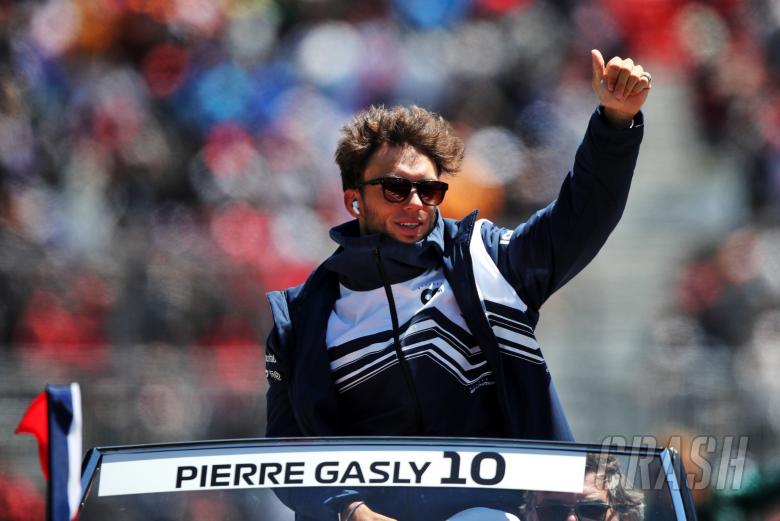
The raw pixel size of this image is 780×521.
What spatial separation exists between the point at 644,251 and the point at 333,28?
2612mm

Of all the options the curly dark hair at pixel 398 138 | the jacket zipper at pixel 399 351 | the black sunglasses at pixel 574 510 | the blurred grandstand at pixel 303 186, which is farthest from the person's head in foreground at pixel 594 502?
the blurred grandstand at pixel 303 186

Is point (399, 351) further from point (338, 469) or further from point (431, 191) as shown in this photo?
point (338, 469)

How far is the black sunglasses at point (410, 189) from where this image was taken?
3.23m

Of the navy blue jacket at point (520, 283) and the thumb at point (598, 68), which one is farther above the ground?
the thumb at point (598, 68)

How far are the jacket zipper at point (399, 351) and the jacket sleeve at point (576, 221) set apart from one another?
275 mm

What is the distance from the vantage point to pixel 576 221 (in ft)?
10.1

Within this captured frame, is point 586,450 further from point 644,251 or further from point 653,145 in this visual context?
point 653,145

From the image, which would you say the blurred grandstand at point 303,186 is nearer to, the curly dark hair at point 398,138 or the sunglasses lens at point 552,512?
the curly dark hair at point 398,138

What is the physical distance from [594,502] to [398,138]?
1.19m

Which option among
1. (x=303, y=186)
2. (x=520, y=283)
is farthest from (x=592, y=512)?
(x=303, y=186)

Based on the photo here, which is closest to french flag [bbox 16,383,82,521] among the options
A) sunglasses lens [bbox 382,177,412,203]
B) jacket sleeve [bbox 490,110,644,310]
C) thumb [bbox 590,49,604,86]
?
sunglasses lens [bbox 382,177,412,203]

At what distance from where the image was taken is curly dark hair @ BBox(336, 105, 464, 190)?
3322mm

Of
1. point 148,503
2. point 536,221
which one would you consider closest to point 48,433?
point 148,503

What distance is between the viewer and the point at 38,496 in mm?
7578
